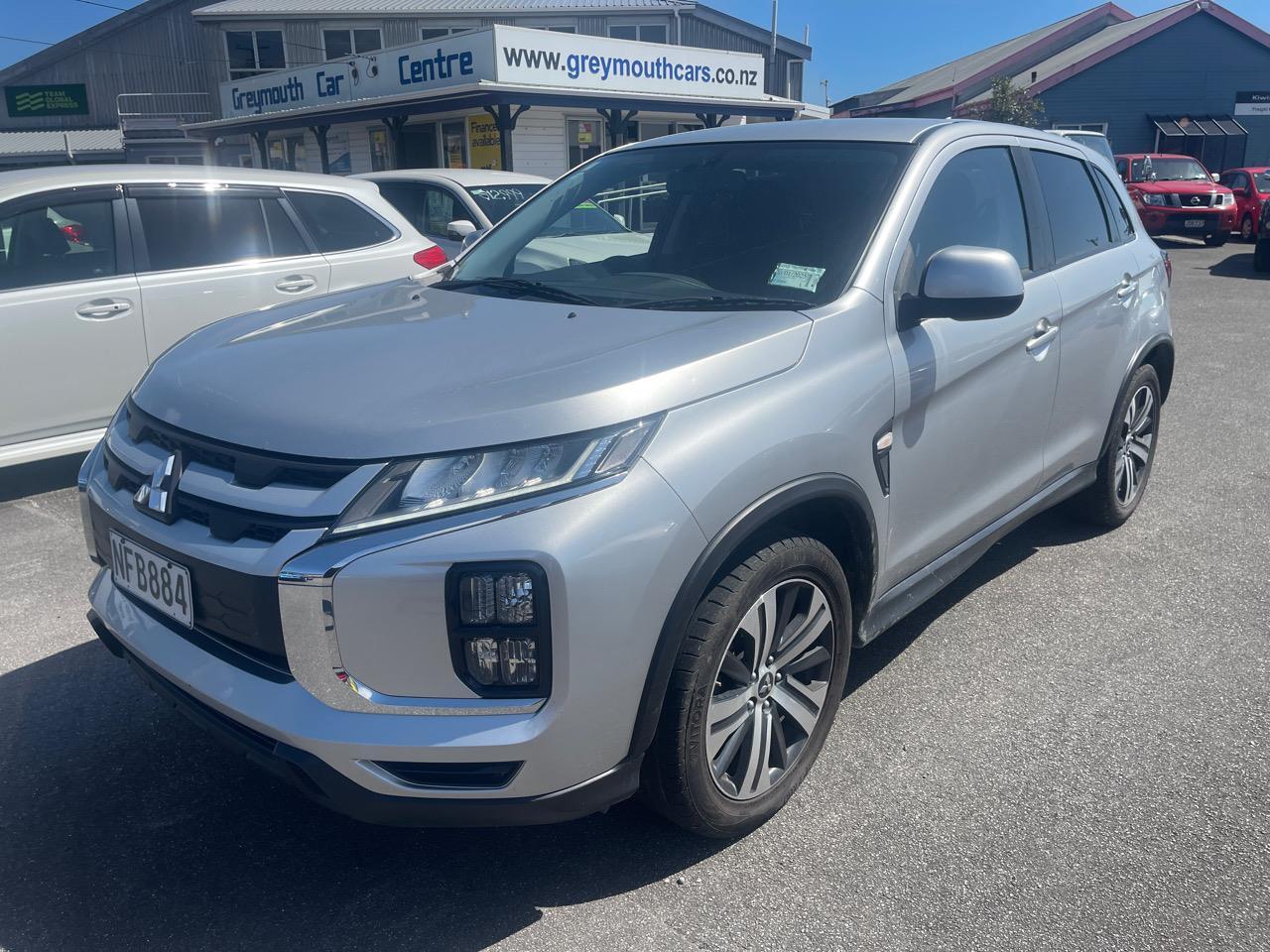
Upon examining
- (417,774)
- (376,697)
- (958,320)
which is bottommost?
(417,774)

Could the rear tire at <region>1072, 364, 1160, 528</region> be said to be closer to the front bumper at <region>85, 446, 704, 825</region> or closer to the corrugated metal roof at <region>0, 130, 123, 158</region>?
the front bumper at <region>85, 446, 704, 825</region>

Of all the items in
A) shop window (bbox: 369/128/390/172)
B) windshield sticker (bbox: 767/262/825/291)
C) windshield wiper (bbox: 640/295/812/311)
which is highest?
shop window (bbox: 369/128/390/172)

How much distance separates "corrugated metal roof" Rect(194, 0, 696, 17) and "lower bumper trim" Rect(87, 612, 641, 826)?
32041 mm

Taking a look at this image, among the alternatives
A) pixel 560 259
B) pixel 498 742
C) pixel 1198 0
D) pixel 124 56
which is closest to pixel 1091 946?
pixel 498 742

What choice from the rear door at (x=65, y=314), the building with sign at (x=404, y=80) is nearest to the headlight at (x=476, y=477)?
the rear door at (x=65, y=314)

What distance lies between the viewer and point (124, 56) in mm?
38625

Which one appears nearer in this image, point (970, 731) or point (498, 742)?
point (498, 742)

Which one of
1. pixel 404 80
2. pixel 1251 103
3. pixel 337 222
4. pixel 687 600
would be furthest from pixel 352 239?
pixel 1251 103

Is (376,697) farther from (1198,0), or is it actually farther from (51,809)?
(1198,0)

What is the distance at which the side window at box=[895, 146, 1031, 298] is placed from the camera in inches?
124

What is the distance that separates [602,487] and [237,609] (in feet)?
2.72

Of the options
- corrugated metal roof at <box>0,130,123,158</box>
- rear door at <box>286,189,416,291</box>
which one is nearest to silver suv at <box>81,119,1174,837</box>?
rear door at <box>286,189,416,291</box>

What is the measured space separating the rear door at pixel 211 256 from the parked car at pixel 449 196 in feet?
7.52

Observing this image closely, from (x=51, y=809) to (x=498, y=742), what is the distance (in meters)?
1.54
